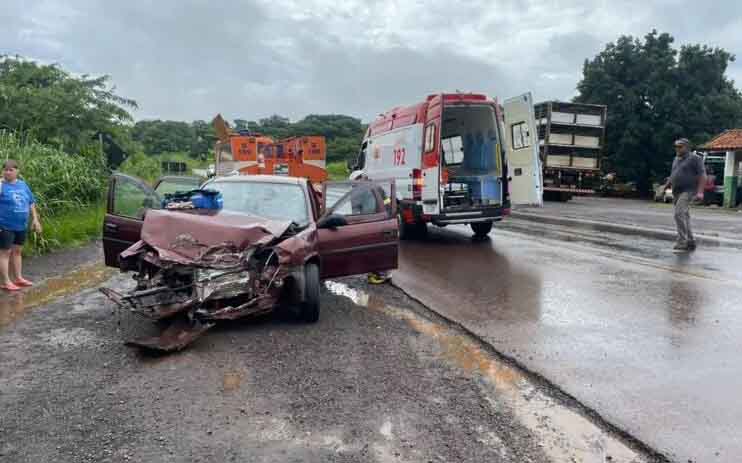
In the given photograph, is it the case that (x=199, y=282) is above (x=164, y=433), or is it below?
above

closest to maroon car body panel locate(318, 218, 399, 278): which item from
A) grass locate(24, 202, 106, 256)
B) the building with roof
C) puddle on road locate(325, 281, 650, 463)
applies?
puddle on road locate(325, 281, 650, 463)

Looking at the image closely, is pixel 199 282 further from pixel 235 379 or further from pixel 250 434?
pixel 250 434

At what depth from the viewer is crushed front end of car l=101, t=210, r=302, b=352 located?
16.3ft

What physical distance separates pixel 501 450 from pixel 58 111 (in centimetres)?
1649

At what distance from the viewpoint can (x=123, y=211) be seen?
7.01m

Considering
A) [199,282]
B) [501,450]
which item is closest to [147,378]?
[199,282]

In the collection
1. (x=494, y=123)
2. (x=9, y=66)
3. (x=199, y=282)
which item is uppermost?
(x=9, y=66)

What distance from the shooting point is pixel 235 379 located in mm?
4258

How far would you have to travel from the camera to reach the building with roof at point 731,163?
26.8 metres

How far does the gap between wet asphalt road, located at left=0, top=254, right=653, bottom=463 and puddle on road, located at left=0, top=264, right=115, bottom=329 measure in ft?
2.44

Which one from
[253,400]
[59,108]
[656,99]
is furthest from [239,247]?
[656,99]

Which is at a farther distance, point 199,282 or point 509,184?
point 509,184

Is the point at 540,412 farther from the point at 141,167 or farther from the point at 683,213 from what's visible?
the point at 141,167

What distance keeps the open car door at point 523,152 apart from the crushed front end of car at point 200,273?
23.7 feet
